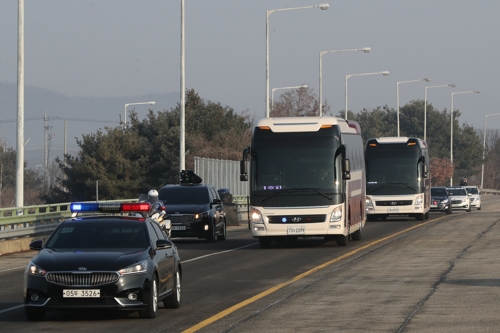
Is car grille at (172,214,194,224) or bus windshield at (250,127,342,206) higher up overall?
bus windshield at (250,127,342,206)

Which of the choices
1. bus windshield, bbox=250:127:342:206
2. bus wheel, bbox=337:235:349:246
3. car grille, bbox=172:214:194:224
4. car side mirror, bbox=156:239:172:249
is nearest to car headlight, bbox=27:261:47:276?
car side mirror, bbox=156:239:172:249

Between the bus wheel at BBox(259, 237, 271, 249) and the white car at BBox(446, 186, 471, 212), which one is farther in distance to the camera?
the white car at BBox(446, 186, 471, 212)

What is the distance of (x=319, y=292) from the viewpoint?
16234mm

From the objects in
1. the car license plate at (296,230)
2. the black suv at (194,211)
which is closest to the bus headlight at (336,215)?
the car license plate at (296,230)

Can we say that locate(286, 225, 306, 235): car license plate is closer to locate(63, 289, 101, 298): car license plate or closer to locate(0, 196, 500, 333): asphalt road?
locate(0, 196, 500, 333): asphalt road

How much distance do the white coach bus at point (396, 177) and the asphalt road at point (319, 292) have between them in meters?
13.8

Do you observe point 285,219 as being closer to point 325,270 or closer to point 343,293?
point 325,270

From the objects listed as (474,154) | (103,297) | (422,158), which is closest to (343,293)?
(103,297)

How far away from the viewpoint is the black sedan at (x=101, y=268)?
12547 mm

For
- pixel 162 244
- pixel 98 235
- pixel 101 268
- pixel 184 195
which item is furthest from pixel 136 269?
pixel 184 195

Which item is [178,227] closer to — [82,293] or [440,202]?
[82,293]

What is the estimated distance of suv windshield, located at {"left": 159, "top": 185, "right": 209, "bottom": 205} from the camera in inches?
1264

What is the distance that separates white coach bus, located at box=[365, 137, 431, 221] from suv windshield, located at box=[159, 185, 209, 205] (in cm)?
1205

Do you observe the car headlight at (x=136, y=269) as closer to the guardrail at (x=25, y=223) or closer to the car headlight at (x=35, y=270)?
the car headlight at (x=35, y=270)
